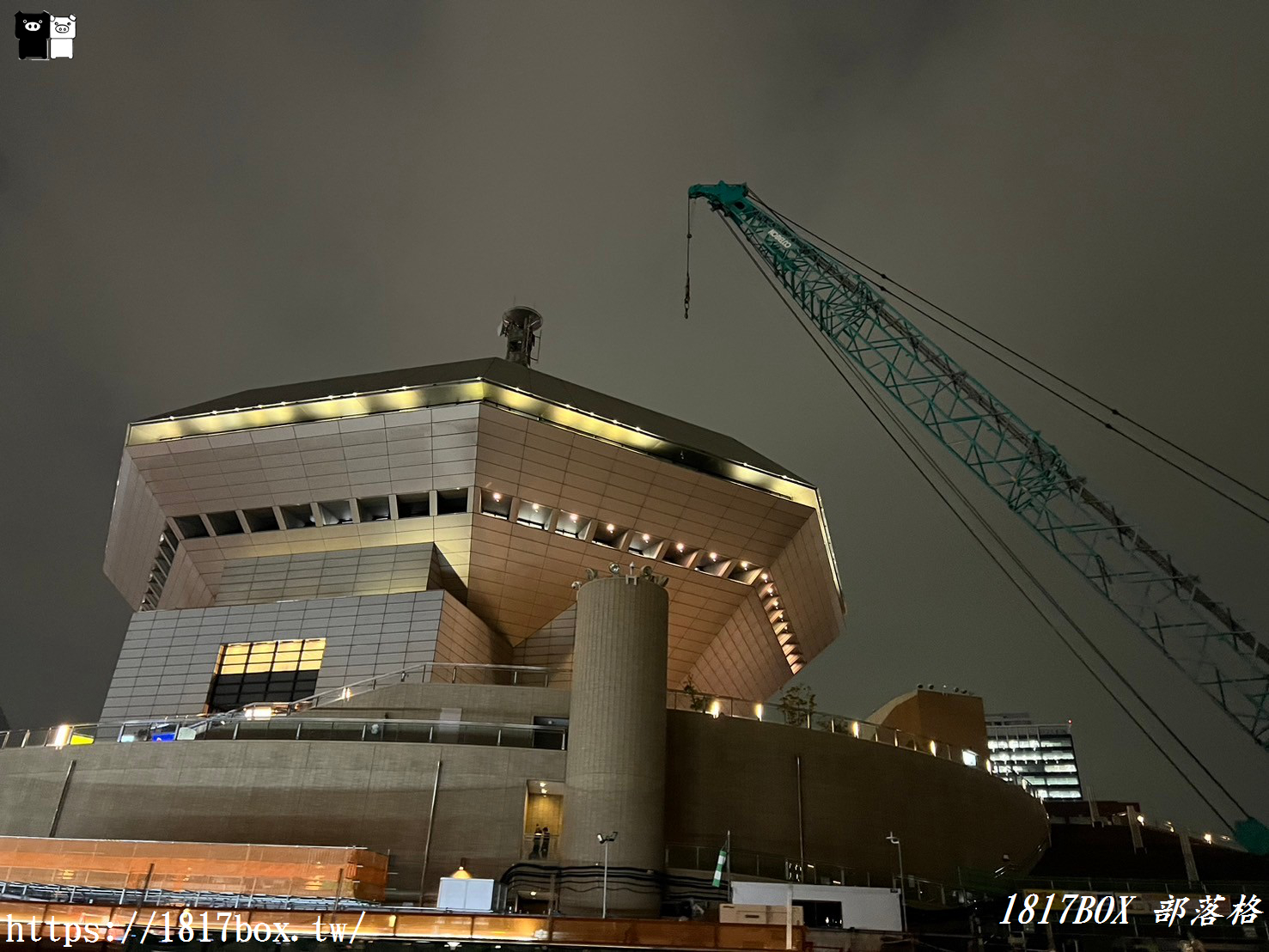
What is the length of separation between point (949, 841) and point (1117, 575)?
862 inches

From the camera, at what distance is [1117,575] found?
54625mm

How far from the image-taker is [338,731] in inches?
1390

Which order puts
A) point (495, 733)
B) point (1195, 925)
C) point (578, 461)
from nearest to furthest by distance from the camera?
point (1195, 925) < point (495, 733) < point (578, 461)

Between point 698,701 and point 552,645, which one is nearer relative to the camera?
point 698,701

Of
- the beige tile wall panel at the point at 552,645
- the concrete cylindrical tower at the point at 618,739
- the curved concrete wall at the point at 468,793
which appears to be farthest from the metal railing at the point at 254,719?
the beige tile wall panel at the point at 552,645

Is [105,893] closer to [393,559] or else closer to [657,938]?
[657,938]

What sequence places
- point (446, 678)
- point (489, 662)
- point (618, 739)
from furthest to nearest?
1. point (489, 662)
2. point (446, 678)
3. point (618, 739)

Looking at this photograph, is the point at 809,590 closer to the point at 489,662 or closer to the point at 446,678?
the point at 489,662

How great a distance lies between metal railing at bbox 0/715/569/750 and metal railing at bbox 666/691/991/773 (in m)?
5.34

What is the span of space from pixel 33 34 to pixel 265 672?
1533 inches

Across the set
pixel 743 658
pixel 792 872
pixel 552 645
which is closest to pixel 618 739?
pixel 792 872

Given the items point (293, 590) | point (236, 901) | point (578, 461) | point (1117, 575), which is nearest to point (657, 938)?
point (236, 901)

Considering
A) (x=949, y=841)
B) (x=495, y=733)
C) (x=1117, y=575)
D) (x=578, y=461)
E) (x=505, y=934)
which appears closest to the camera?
(x=505, y=934)

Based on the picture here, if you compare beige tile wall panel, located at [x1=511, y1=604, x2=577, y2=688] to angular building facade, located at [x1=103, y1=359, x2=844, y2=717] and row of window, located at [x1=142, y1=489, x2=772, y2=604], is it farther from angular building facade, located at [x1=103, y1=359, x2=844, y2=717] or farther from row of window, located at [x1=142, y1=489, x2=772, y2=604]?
row of window, located at [x1=142, y1=489, x2=772, y2=604]
